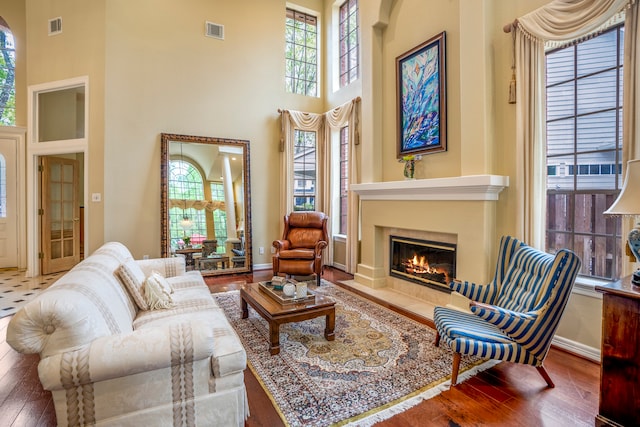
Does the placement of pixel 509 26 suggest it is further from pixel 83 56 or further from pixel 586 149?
pixel 83 56

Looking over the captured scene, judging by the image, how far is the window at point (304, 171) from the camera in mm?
6222

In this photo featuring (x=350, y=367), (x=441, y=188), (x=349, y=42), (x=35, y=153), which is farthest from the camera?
(x=349, y=42)

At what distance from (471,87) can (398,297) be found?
2.67 m

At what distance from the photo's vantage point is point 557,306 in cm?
202

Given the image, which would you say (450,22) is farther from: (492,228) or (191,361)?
(191,361)

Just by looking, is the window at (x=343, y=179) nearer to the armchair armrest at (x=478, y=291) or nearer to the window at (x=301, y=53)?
the window at (x=301, y=53)

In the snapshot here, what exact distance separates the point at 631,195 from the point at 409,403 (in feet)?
5.88

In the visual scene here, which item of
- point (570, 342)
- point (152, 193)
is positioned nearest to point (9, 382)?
point (152, 193)

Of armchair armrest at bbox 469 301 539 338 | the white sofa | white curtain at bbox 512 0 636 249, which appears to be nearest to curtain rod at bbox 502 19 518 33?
white curtain at bbox 512 0 636 249

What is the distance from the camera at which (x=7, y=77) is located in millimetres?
5695

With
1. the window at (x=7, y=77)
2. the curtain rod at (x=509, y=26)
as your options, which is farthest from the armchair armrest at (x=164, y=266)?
the window at (x=7, y=77)

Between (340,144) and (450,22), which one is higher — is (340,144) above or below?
below

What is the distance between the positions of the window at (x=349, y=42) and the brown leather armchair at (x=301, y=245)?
2845 mm

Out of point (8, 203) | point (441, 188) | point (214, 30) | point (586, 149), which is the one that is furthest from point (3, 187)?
point (586, 149)
